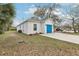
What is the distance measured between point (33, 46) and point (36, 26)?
293 mm

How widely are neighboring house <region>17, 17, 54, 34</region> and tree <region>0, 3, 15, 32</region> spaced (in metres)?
0.16

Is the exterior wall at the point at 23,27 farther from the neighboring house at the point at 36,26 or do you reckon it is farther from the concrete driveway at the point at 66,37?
the concrete driveway at the point at 66,37

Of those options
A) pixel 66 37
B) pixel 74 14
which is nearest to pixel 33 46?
pixel 66 37

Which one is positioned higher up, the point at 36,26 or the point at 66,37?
the point at 36,26

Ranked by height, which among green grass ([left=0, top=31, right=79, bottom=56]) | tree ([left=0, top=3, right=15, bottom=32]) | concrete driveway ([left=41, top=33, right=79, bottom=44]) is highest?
tree ([left=0, top=3, right=15, bottom=32])

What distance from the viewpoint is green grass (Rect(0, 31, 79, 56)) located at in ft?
8.86

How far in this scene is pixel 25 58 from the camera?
8.79 ft

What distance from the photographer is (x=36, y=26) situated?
2832mm

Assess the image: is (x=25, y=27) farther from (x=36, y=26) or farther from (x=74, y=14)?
(x=74, y=14)

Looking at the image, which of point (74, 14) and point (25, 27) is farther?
point (25, 27)

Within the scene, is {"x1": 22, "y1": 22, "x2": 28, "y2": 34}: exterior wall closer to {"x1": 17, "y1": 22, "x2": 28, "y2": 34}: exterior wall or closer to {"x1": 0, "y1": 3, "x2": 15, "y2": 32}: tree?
{"x1": 17, "y1": 22, "x2": 28, "y2": 34}: exterior wall

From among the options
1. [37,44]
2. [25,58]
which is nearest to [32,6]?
[37,44]

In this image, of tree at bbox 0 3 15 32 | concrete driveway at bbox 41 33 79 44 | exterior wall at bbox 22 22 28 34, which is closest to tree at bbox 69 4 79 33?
concrete driveway at bbox 41 33 79 44

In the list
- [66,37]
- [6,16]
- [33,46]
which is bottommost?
[33,46]
